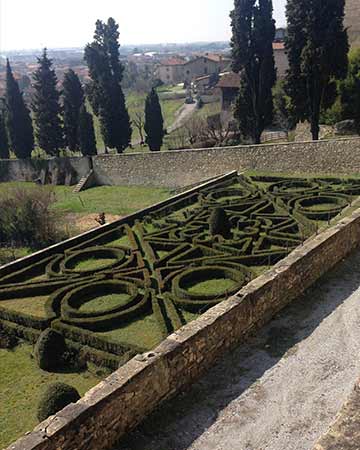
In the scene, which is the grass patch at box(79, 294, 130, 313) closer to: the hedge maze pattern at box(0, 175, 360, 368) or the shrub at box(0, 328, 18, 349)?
the hedge maze pattern at box(0, 175, 360, 368)

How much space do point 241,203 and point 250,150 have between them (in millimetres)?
6600

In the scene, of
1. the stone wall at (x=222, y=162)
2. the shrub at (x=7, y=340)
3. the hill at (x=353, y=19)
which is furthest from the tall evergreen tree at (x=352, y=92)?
the shrub at (x=7, y=340)

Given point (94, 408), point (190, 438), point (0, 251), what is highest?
point (94, 408)

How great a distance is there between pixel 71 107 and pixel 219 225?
969 inches

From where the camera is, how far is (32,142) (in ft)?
126

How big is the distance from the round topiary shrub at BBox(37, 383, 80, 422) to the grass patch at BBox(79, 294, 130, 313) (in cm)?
401

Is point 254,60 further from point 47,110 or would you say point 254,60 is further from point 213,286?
point 213,286

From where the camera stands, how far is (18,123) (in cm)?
3800

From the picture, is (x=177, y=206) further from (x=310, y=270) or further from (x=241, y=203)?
(x=310, y=270)

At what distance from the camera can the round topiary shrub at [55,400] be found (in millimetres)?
8375

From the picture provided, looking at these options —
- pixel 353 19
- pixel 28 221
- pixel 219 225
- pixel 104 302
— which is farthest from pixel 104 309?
pixel 353 19

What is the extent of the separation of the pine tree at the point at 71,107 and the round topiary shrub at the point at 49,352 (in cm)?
2819

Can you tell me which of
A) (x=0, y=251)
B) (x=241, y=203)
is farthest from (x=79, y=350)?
(x=0, y=251)

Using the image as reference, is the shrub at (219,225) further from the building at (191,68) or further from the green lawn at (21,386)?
the building at (191,68)
